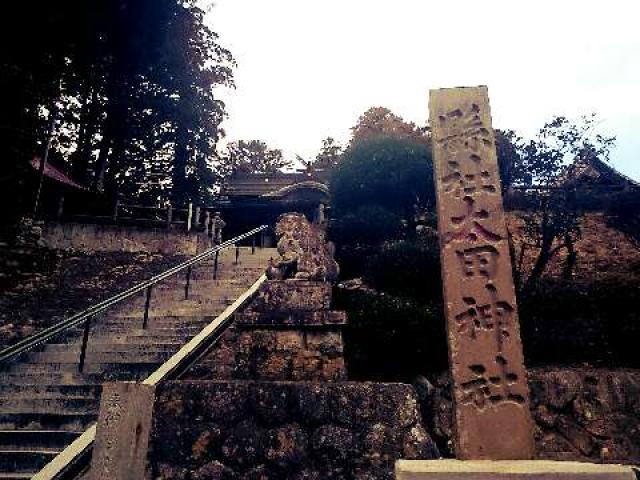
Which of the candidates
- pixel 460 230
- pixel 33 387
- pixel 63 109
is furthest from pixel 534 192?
pixel 63 109

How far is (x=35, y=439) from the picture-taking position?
499 centimetres

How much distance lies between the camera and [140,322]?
8.07 metres

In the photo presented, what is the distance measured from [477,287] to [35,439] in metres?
5.16

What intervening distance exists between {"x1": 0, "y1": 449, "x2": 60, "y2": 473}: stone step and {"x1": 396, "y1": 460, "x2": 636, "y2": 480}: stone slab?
14.1 feet

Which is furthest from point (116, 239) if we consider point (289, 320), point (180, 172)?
point (289, 320)

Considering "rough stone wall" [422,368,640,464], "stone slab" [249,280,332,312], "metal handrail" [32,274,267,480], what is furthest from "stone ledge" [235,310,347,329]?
"rough stone wall" [422,368,640,464]

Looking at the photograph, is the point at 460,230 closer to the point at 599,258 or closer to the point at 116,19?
the point at 599,258

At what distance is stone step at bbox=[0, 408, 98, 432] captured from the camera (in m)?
5.21

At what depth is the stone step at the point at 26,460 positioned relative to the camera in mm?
4627

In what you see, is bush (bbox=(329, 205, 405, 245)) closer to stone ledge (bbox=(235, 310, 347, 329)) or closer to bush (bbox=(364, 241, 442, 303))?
bush (bbox=(364, 241, 442, 303))

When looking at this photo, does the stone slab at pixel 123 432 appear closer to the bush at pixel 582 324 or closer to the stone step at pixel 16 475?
the stone step at pixel 16 475

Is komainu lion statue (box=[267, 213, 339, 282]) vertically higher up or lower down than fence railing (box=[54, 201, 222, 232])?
lower down

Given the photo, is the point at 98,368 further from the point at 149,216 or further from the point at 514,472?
the point at 149,216

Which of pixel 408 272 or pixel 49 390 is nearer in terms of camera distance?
pixel 49 390
